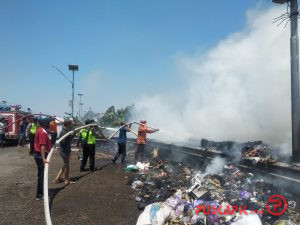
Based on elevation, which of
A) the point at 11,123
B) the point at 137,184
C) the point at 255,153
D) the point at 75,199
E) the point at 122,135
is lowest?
the point at 75,199

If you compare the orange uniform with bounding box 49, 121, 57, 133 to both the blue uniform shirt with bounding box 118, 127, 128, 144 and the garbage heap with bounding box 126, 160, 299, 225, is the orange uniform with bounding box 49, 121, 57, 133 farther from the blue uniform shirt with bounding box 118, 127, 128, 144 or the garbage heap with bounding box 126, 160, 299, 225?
the garbage heap with bounding box 126, 160, 299, 225

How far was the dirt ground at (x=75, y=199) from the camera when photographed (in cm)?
616

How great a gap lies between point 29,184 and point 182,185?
4.36 meters

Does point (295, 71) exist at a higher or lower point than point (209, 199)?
higher

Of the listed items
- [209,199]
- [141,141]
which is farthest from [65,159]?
[209,199]

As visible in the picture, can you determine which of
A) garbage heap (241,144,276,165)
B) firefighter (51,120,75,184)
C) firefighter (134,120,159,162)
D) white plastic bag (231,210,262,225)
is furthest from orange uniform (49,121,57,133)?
white plastic bag (231,210,262,225)

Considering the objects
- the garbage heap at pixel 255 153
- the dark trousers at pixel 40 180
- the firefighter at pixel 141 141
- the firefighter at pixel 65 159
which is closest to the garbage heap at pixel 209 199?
the garbage heap at pixel 255 153

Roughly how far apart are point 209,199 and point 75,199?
3143mm

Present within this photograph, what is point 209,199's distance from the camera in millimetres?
6195

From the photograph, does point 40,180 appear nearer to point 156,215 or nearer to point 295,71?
point 156,215

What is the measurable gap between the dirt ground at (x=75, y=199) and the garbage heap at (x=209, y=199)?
0.47 metres

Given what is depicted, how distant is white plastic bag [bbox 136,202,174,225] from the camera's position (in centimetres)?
533

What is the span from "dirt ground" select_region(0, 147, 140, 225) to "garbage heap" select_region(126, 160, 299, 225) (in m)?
0.47

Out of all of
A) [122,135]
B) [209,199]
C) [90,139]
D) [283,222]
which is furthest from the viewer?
[122,135]
